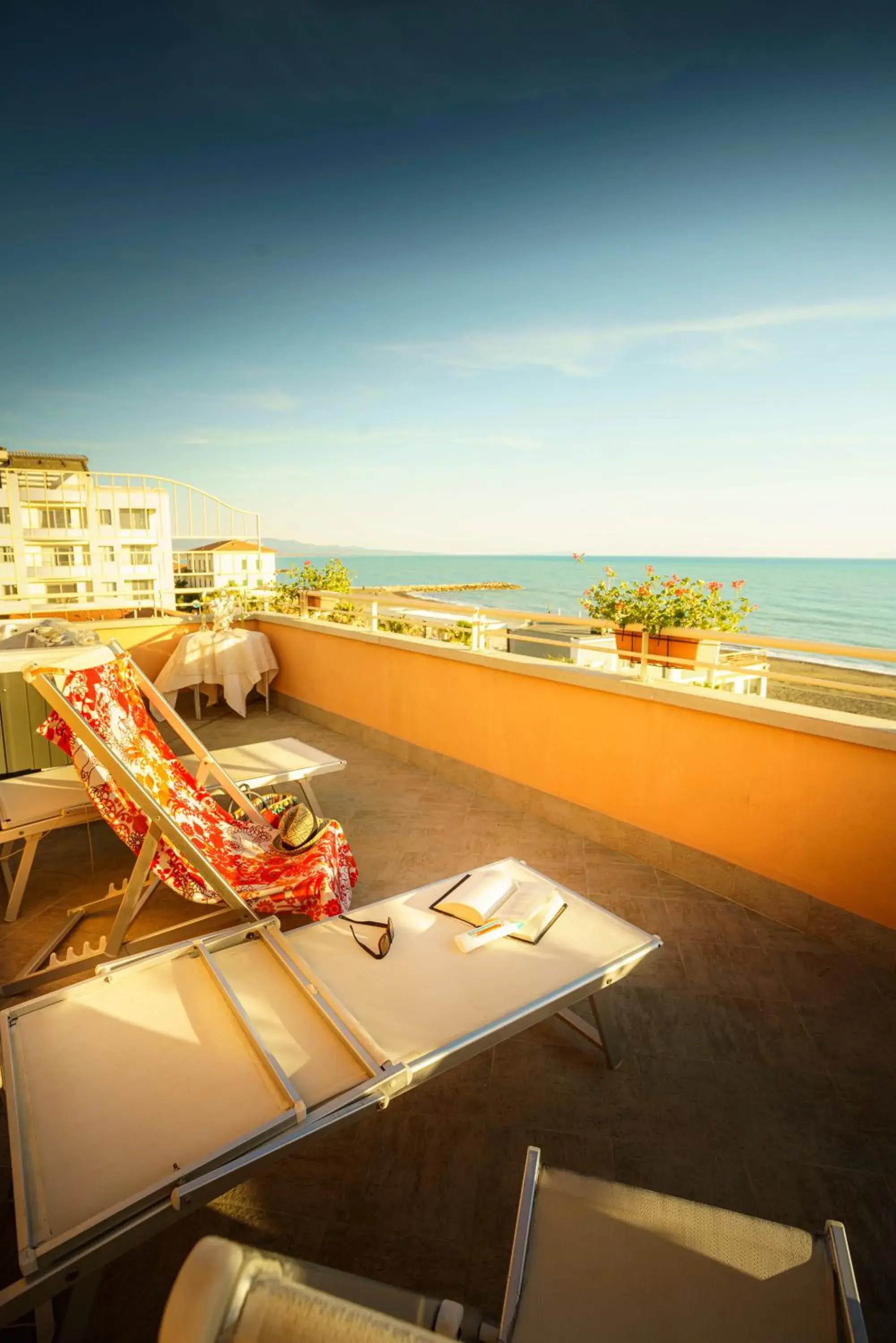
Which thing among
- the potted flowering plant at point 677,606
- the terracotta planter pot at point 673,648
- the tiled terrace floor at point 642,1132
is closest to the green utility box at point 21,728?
the tiled terrace floor at point 642,1132

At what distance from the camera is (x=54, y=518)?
8344 mm

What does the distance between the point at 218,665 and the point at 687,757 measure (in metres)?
4.32

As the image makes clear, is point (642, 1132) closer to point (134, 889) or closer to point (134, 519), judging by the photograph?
point (134, 889)

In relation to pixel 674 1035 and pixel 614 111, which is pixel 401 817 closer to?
pixel 674 1035

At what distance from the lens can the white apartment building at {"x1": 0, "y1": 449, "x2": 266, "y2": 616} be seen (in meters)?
6.71

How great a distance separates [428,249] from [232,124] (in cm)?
283

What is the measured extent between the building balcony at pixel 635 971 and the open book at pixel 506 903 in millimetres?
447

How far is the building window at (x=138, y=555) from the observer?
26.8ft

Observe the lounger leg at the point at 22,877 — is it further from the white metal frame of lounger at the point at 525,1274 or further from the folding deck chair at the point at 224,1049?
the white metal frame of lounger at the point at 525,1274

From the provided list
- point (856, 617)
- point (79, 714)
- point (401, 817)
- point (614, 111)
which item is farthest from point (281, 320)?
point (856, 617)

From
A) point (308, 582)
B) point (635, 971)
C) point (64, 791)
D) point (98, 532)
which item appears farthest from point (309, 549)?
point (635, 971)

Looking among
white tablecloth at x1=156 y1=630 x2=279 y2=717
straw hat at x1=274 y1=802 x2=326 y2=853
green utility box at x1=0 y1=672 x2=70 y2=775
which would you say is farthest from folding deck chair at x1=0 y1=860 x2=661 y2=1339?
white tablecloth at x1=156 y1=630 x2=279 y2=717

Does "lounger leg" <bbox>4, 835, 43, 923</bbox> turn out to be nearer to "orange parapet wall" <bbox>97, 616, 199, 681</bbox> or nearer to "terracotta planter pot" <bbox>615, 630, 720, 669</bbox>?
"terracotta planter pot" <bbox>615, 630, 720, 669</bbox>

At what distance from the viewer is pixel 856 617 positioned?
122 feet
